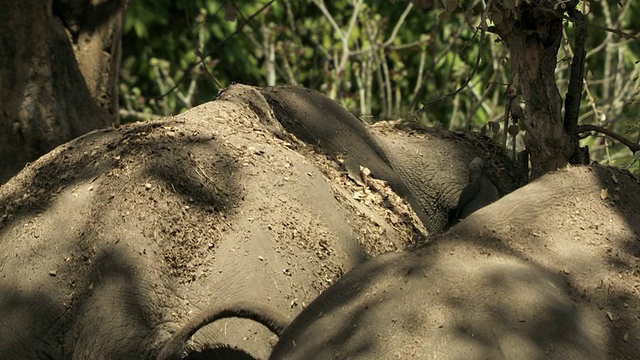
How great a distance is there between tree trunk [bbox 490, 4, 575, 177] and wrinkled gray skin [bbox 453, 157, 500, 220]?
80 cm

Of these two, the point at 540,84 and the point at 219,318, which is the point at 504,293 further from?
the point at 540,84

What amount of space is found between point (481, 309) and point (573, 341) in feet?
0.89

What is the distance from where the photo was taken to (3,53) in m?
5.93

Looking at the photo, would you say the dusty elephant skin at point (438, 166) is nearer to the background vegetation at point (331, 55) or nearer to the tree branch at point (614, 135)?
the tree branch at point (614, 135)

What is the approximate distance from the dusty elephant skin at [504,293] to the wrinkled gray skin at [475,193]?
Answer: 5.95ft

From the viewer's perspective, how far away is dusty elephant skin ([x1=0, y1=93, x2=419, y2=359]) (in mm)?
3863

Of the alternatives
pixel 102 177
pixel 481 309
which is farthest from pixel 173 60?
pixel 481 309

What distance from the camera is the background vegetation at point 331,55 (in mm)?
10992

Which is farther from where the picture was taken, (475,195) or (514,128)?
(475,195)

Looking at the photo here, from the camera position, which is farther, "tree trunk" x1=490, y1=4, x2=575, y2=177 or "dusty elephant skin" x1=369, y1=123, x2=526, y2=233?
"dusty elephant skin" x1=369, y1=123, x2=526, y2=233

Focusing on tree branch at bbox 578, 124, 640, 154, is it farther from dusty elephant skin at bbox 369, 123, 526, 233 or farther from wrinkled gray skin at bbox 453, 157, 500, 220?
dusty elephant skin at bbox 369, 123, 526, 233

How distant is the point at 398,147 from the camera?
234 inches

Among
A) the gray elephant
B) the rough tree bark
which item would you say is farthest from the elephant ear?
the rough tree bark

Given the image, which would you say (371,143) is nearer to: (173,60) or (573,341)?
(573,341)
